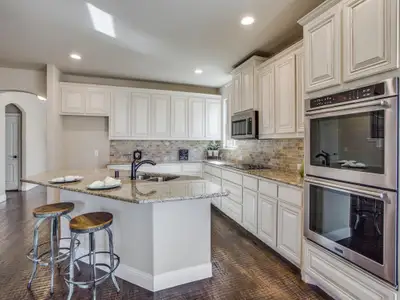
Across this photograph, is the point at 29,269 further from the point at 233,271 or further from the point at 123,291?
the point at 233,271

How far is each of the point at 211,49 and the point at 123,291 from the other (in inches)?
123

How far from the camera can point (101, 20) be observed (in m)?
2.69

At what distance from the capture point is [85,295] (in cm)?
213

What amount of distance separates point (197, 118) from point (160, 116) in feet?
2.73

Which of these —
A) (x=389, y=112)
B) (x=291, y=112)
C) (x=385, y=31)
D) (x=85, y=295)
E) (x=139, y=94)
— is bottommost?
(x=85, y=295)

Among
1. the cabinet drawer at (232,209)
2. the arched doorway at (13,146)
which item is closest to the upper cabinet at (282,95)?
the cabinet drawer at (232,209)

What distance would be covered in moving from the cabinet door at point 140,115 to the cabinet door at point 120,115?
0.32ft

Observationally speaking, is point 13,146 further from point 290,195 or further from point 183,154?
point 290,195

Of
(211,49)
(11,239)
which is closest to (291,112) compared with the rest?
(211,49)

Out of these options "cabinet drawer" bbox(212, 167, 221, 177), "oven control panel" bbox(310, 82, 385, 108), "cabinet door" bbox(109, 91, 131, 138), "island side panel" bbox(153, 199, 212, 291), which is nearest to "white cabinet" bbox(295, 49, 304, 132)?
"oven control panel" bbox(310, 82, 385, 108)

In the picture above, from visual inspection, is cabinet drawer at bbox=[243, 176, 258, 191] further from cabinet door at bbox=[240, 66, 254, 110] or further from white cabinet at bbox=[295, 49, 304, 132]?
cabinet door at bbox=[240, 66, 254, 110]

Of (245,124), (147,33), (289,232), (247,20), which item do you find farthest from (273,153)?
(147,33)

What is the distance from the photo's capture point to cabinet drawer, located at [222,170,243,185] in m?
3.69

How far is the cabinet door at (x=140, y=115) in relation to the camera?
5027mm
